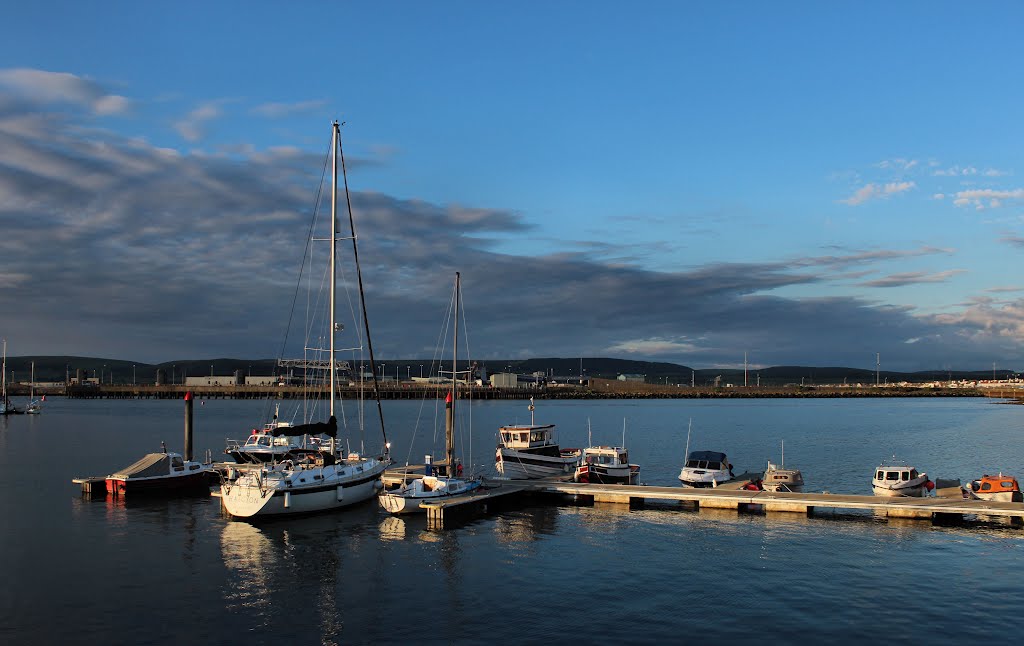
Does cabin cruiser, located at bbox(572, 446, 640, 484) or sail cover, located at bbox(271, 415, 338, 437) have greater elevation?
sail cover, located at bbox(271, 415, 338, 437)

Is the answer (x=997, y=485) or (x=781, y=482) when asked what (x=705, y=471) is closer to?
(x=781, y=482)

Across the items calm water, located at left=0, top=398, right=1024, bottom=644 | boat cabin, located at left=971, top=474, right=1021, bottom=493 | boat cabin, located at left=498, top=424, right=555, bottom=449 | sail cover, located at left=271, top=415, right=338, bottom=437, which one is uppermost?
sail cover, located at left=271, top=415, right=338, bottom=437

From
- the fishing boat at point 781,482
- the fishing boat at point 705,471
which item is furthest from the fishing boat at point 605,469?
the fishing boat at point 781,482

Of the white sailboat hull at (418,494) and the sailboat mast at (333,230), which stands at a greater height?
the sailboat mast at (333,230)

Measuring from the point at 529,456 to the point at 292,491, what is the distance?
19.8 m

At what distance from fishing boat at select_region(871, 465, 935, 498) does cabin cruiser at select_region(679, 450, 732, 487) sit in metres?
9.54

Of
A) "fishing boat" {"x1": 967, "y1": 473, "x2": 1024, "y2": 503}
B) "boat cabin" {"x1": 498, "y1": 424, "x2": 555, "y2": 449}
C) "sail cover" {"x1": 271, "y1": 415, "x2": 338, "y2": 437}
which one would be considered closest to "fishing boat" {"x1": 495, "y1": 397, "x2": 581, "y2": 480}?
"boat cabin" {"x1": 498, "y1": 424, "x2": 555, "y2": 449}

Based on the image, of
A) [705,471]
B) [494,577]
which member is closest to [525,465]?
[705,471]

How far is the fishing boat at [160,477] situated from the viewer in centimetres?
4953

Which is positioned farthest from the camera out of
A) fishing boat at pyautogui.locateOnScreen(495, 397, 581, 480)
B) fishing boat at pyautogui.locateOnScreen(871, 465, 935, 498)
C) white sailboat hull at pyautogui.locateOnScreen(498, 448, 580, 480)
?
fishing boat at pyautogui.locateOnScreen(495, 397, 581, 480)

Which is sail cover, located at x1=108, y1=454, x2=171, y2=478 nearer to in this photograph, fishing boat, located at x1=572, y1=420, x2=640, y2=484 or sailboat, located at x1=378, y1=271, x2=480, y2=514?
sailboat, located at x1=378, y1=271, x2=480, y2=514

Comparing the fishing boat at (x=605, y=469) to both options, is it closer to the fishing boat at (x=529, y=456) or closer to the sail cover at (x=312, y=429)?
the fishing boat at (x=529, y=456)

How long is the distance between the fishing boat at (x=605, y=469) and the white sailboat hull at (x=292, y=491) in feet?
51.7

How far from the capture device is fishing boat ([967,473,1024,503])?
139 ft
